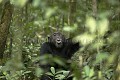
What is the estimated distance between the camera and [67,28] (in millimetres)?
1794

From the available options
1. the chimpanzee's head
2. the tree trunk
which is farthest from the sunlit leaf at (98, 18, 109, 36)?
the tree trunk

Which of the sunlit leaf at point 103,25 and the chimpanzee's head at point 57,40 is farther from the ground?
the sunlit leaf at point 103,25

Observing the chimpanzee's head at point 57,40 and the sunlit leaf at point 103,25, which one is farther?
the chimpanzee's head at point 57,40

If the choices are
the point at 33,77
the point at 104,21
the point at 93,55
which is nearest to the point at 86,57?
the point at 93,55

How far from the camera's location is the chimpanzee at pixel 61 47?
6230 mm

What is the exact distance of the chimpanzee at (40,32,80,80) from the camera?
6.23m

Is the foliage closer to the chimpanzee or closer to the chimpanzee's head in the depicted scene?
the chimpanzee

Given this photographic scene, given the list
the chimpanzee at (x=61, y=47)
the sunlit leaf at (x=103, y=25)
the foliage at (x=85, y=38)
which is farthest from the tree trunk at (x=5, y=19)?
the sunlit leaf at (x=103, y=25)

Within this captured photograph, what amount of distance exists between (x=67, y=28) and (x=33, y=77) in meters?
4.83

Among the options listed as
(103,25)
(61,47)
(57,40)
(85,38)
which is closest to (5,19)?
(57,40)

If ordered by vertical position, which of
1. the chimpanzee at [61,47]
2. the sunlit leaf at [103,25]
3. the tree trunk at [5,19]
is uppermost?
the sunlit leaf at [103,25]

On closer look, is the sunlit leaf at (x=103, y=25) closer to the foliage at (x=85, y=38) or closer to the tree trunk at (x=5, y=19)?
the foliage at (x=85, y=38)

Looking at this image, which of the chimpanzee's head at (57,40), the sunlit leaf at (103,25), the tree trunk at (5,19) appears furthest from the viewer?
the tree trunk at (5,19)

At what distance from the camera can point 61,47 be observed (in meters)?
6.34
